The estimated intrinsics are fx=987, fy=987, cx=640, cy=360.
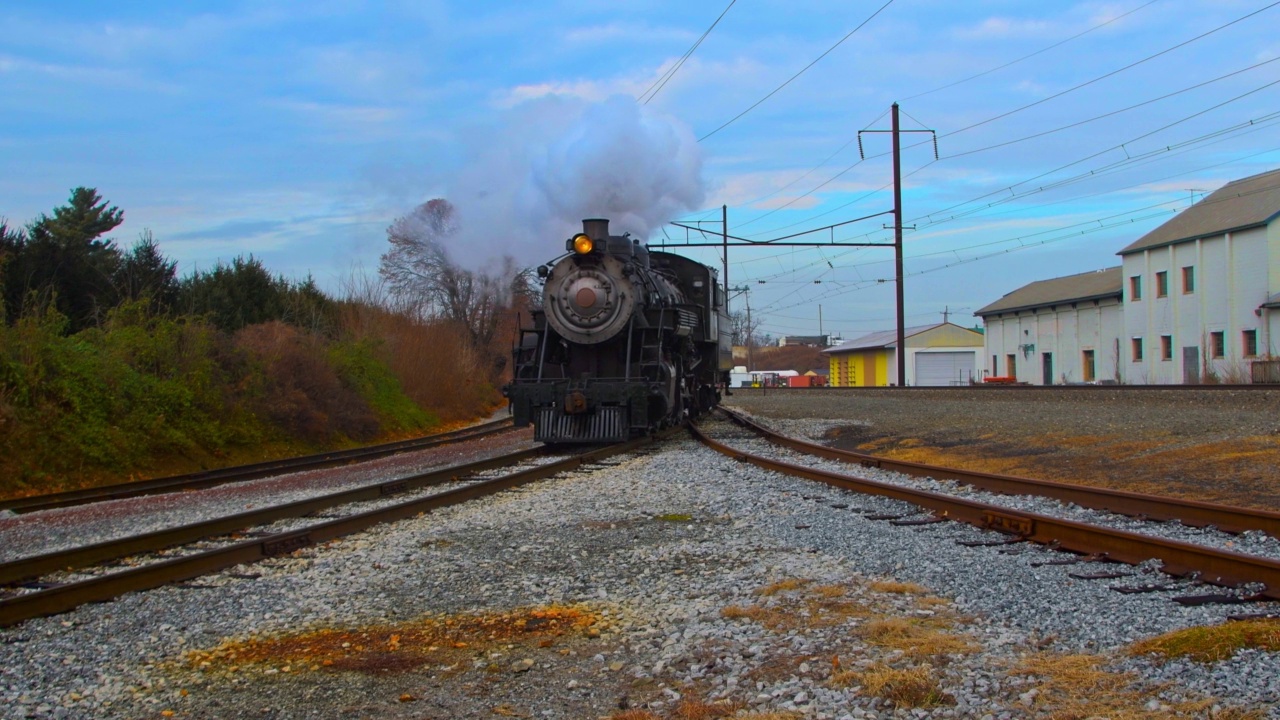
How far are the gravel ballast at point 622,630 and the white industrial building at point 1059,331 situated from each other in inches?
1564

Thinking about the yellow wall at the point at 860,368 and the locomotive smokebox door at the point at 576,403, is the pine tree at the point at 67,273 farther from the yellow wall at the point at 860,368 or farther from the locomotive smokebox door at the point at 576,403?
the yellow wall at the point at 860,368

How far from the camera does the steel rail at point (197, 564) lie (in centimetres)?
504

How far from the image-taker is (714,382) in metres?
21.9

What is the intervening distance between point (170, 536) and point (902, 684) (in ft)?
18.4

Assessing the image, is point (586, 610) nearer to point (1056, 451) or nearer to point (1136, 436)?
point (1056, 451)

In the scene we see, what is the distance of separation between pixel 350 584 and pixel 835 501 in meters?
4.59

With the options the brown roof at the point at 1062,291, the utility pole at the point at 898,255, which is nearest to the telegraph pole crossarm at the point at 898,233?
the utility pole at the point at 898,255

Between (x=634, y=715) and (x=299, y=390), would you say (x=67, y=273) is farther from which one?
(x=634, y=715)

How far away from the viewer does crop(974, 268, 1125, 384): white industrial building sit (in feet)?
148

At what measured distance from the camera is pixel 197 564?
6047 mm

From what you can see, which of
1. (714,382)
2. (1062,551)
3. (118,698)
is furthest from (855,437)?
(118,698)

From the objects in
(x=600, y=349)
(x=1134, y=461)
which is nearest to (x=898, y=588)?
(x=1134, y=461)

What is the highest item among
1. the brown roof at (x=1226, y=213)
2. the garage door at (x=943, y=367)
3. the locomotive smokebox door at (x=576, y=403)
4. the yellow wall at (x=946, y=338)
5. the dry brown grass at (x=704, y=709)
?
the brown roof at (x=1226, y=213)

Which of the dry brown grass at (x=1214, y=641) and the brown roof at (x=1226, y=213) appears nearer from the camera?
the dry brown grass at (x=1214, y=641)
